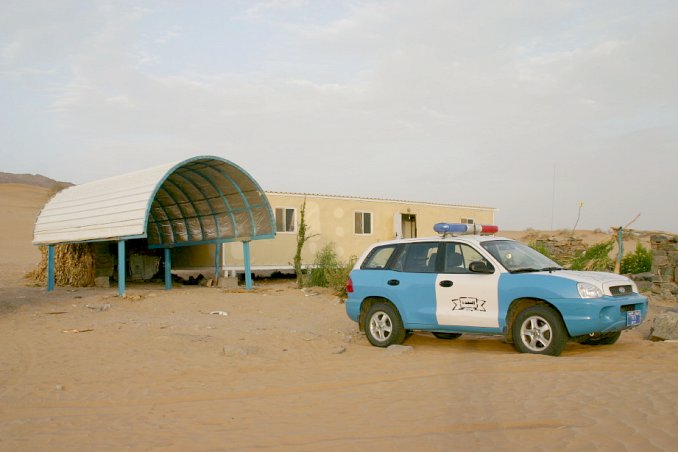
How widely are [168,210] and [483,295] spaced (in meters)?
16.6

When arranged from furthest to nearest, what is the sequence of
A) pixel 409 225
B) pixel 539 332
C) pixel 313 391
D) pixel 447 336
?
pixel 409 225 → pixel 447 336 → pixel 539 332 → pixel 313 391

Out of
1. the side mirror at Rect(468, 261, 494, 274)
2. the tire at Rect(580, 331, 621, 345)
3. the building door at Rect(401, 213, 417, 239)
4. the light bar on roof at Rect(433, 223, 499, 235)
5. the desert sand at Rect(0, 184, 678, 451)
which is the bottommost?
the desert sand at Rect(0, 184, 678, 451)

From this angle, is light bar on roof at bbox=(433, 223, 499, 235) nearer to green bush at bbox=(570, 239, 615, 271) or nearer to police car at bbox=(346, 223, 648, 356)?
police car at bbox=(346, 223, 648, 356)

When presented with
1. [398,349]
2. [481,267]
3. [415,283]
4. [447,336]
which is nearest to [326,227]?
[447,336]

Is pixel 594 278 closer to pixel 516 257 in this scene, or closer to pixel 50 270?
pixel 516 257

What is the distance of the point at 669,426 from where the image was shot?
5117 mm

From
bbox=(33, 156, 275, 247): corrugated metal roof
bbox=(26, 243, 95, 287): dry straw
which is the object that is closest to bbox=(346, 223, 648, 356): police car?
bbox=(33, 156, 275, 247): corrugated metal roof

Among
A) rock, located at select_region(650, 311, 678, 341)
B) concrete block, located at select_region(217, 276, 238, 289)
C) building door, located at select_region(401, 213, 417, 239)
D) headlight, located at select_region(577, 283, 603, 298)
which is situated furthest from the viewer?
building door, located at select_region(401, 213, 417, 239)

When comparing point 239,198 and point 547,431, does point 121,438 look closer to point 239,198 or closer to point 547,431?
point 547,431

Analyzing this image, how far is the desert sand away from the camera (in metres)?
5.16

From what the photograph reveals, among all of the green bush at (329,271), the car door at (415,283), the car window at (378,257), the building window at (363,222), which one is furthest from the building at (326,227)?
the car door at (415,283)

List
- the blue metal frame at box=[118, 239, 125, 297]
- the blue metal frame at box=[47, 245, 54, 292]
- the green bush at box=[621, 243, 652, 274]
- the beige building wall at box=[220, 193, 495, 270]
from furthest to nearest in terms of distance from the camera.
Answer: the beige building wall at box=[220, 193, 495, 270], the green bush at box=[621, 243, 652, 274], the blue metal frame at box=[47, 245, 54, 292], the blue metal frame at box=[118, 239, 125, 297]

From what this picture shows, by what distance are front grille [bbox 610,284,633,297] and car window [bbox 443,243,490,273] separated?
1.87 m

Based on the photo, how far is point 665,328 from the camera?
392 inches
